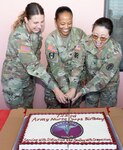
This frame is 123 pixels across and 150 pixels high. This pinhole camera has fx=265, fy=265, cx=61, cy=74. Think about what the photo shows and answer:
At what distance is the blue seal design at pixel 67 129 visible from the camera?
3.79 feet

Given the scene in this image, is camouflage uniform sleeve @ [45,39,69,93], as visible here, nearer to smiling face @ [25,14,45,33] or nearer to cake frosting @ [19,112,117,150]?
smiling face @ [25,14,45,33]

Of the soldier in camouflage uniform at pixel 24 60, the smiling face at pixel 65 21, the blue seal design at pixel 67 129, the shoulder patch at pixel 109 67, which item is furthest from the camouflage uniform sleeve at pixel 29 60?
the blue seal design at pixel 67 129

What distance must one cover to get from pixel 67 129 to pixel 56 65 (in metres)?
0.75

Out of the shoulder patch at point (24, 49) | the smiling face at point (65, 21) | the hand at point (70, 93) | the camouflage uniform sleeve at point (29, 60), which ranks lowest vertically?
the hand at point (70, 93)

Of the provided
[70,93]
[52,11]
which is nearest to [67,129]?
[70,93]

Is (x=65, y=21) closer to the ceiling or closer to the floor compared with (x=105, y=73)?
closer to the ceiling

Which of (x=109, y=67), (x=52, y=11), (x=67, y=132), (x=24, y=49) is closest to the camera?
(x=67, y=132)

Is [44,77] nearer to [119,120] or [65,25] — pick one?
[65,25]

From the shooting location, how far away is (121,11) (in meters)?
2.26

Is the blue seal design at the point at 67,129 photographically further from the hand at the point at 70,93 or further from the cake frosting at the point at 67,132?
the hand at the point at 70,93

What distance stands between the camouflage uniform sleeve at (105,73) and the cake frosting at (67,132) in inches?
19.0

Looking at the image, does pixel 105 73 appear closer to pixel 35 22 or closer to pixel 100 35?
pixel 100 35

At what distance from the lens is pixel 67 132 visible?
3.90ft

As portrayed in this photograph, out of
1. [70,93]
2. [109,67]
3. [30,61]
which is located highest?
[30,61]
